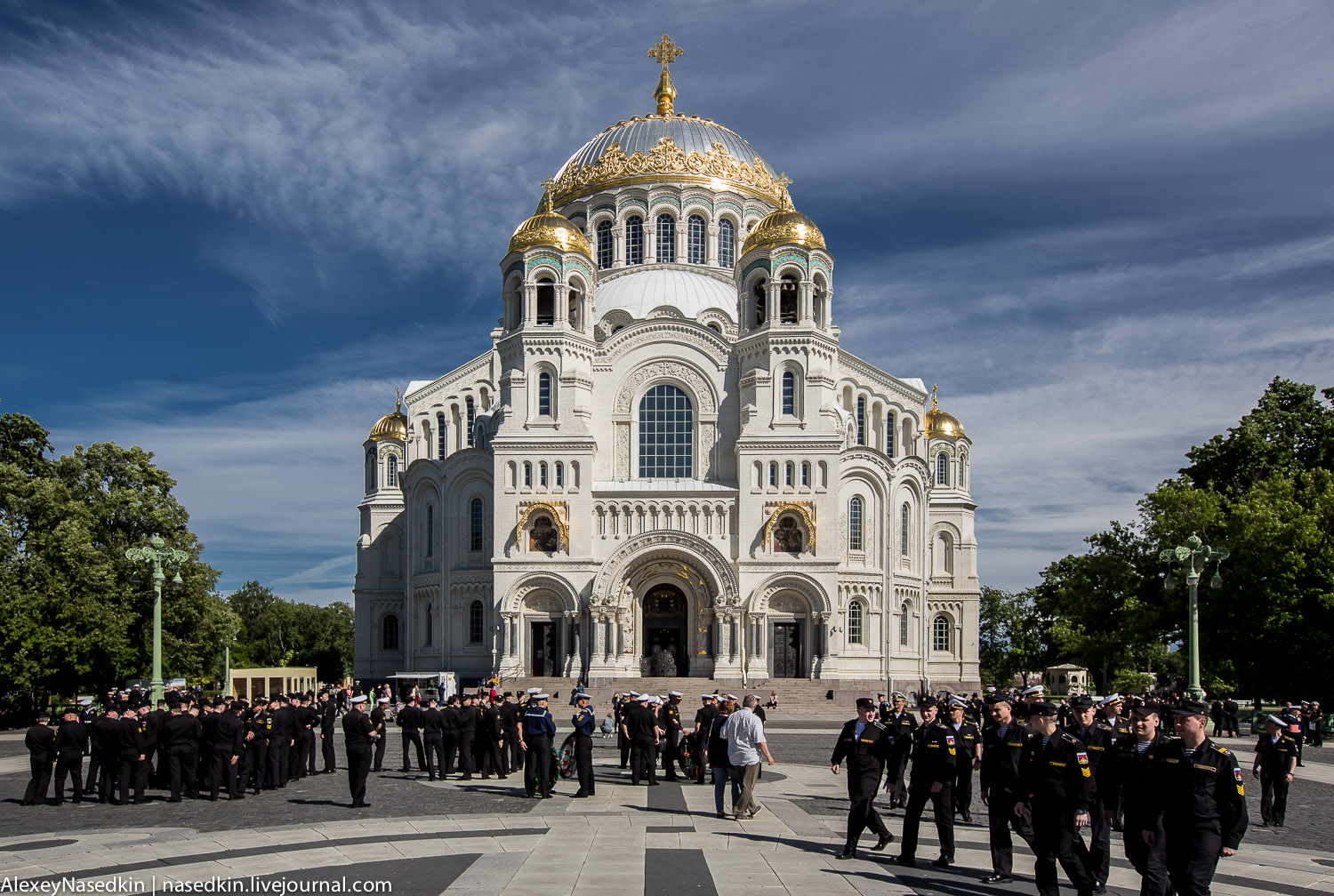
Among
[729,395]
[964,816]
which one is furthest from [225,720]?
[729,395]

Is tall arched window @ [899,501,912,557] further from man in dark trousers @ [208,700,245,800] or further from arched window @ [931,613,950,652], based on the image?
man in dark trousers @ [208,700,245,800]

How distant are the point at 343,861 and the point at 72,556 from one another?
29605mm

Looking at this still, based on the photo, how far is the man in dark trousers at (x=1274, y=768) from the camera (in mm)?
16078

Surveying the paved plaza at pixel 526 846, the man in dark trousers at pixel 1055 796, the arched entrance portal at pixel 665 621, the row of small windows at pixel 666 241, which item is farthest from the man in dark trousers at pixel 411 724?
the row of small windows at pixel 666 241

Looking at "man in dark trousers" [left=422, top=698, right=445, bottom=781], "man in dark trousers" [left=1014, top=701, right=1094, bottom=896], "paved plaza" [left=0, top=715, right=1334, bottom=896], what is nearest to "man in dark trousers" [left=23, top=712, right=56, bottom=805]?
"paved plaza" [left=0, top=715, right=1334, bottom=896]

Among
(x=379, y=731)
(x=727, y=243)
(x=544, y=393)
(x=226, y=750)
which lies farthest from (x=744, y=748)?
(x=727, y=243)

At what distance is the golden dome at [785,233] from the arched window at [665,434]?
7022 millimetres

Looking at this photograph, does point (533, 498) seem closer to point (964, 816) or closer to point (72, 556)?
point (72, 556)

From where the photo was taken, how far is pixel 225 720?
59.5 ft

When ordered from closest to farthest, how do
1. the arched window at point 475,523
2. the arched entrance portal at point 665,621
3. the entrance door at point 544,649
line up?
the entrance door at point 544,649, the arched entrance portal at point 665,621, the arched window at point 475,523

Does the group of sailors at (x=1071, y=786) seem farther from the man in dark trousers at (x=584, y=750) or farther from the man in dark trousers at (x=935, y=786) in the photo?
the man in dark trousers at (x=584, y=750)

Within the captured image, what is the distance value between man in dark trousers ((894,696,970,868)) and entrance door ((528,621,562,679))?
36.2 metres

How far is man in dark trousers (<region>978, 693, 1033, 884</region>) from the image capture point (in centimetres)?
1149

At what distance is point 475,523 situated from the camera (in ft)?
170
